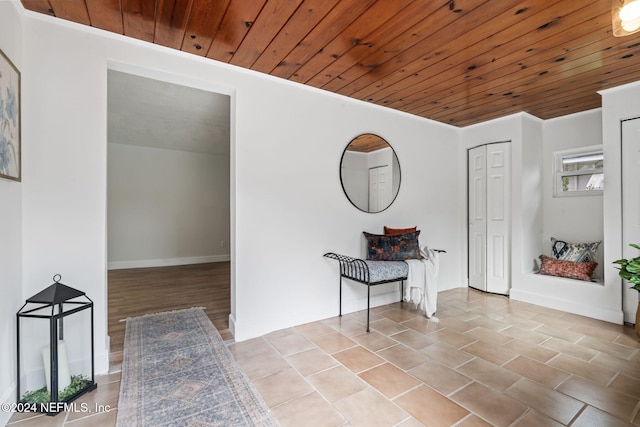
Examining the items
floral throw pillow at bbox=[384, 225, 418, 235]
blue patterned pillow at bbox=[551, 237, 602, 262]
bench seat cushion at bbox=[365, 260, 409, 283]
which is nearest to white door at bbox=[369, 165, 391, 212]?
floral throw pillow at bbox=[384, 225, 418, 235]

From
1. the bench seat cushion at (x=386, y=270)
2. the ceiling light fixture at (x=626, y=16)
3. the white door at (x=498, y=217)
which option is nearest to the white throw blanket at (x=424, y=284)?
the bench seat cushion at (x=386, y=270)

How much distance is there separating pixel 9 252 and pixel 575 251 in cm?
519

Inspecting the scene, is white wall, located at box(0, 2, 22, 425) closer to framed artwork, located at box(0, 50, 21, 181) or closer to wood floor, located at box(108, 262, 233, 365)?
framed artwork, located at box(0, 50, 21, 181)

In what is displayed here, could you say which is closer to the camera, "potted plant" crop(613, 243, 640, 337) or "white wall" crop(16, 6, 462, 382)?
"white wall" crop(16, 6, 462, 382)

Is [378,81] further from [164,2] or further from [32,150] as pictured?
[32,150]

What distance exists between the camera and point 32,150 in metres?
1.87

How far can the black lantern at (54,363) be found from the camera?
1.66 meters

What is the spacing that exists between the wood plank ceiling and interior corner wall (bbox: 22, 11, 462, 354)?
176 millimetres

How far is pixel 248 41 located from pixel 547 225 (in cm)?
428

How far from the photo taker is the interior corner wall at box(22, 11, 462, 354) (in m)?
1.91

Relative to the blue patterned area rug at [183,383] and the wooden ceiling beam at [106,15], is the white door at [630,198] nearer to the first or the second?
the blue patterned area rug at [183,383]

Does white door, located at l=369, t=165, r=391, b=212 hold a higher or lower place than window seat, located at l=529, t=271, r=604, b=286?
higher

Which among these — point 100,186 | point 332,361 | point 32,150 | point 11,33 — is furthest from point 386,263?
point 11,33

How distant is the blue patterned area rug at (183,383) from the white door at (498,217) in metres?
3.51
